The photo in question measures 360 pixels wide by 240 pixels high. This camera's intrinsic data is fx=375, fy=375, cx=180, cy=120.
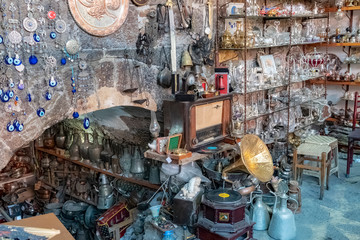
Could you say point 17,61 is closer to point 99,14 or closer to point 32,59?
point 32,59

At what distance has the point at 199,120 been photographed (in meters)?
3.53

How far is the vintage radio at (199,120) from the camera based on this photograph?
133 inches

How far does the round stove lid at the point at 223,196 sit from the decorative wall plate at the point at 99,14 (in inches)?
62.2

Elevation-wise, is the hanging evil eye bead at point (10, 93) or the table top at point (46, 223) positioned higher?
the hanging evil eye bead at point (10, 93)

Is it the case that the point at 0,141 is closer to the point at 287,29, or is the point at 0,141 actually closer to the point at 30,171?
the point at 30,171

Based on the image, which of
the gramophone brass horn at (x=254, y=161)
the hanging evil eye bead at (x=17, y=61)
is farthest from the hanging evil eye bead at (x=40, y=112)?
the gramophone brass horn at (x=254, y=161)

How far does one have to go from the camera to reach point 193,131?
11.3 ft

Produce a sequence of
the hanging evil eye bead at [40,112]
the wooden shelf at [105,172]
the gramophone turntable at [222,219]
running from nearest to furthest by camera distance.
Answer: the hanging evil eye bead at [40,112]
the gramophone turntable at [222,219]
the wooden shelf at [105,172]

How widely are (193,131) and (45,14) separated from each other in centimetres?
159

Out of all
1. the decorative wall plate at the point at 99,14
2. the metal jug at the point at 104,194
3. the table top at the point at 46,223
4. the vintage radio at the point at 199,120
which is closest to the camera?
the table top at the point at 46,223

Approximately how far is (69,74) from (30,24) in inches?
18.2

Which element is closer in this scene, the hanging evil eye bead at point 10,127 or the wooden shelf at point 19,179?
the hanging evil eye bead at point 10,127

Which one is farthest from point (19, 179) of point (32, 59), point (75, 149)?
point (32, 59)

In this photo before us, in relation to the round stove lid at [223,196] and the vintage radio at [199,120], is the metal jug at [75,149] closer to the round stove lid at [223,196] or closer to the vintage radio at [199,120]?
the vintage radio at [199,120]
